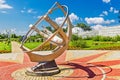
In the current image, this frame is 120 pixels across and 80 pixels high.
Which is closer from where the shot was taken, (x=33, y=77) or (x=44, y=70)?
(x=33, y=77)

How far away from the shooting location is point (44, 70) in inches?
611

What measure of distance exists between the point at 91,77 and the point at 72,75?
130cm

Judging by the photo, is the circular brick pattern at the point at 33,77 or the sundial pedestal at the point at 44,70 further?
the sundial pedestal at the point at 44,70

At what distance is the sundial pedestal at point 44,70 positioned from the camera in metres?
15.3

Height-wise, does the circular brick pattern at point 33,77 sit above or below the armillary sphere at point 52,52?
below

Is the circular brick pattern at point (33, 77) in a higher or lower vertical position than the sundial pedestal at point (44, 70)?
lower

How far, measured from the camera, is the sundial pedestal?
1526 cm

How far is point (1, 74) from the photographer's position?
15953 millimetres

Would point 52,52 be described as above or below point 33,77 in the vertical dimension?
above

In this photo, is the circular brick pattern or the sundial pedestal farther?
the sundial pedestal

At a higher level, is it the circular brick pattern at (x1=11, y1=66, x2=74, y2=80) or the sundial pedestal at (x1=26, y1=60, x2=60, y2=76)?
the sundial pedestal at (x1=26, y1=60, x2=60, y2=76)

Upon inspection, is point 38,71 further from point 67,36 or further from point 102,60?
point 102,60

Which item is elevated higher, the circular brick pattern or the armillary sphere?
the armillary sphere

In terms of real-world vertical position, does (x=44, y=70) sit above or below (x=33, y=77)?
above
